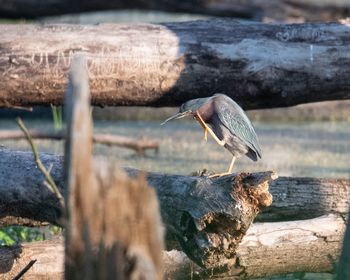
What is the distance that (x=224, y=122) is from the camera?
9.59 ft

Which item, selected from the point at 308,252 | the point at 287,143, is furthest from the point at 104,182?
the point at 287,143

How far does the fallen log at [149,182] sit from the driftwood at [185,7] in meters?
3.94

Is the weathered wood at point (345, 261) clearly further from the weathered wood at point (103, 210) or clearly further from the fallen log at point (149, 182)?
the fallen log at point (149, 182)

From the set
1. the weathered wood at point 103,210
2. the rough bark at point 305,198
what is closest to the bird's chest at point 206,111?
the rough bark at point 305,198

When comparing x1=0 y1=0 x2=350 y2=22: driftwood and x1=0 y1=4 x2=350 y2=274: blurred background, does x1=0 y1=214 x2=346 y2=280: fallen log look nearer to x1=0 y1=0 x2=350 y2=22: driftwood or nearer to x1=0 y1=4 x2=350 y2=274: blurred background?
x1=0 y1=4 x2=350 y2=274: blurred background

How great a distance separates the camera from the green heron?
9.62ft

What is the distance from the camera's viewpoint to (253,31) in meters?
4.08

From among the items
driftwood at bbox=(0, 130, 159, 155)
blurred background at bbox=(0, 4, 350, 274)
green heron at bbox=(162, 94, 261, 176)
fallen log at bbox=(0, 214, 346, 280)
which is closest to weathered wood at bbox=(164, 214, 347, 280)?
fallen log at bbox=(0, 214, 346, 280)

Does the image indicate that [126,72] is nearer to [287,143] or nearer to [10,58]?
[10,58]

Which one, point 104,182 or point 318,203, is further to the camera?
point 318,203

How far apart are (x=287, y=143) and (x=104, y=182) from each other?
483 centimetres

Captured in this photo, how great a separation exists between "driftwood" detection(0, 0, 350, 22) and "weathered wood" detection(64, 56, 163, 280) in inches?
227

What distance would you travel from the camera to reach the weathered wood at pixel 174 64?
3.93 metres

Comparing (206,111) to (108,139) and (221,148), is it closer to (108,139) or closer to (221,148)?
(108,139)
